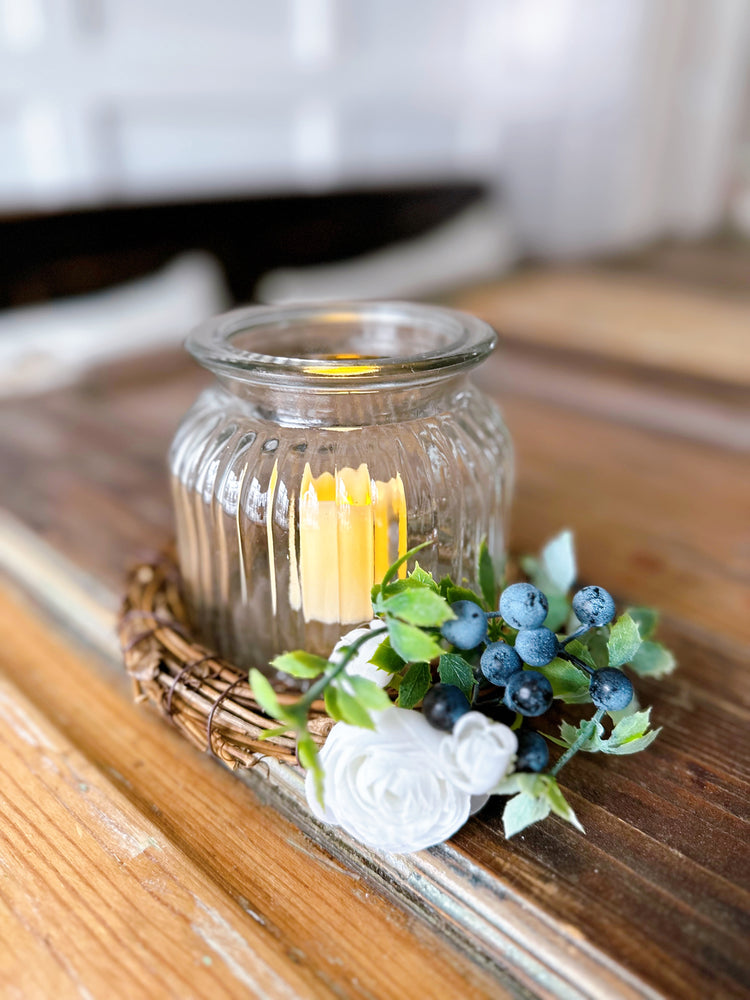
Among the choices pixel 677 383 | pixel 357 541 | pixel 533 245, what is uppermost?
pixel 357 541

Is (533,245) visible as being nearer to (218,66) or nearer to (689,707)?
(218,66)

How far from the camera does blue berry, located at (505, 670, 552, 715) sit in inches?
11.0

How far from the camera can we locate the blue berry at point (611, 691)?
29 centimetres

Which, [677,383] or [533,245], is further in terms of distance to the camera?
[533,245]

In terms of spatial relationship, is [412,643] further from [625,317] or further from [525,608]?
[625,317]

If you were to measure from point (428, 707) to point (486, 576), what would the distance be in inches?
3.5

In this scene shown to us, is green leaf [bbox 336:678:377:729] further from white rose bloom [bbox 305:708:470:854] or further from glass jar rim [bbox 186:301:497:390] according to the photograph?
glass jar rim [bbox 186:301:497:390]

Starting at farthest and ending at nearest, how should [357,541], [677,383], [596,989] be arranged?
[677,383] → [357,541] → [596,989]

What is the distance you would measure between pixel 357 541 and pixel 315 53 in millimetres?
1841

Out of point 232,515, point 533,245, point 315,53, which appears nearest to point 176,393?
point 232,515

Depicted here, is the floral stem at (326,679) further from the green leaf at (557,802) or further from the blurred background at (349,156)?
the blurred background at (349,156)

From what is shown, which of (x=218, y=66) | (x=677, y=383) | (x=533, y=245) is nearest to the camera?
(x=677, y=383)

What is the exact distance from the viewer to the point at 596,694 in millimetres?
297

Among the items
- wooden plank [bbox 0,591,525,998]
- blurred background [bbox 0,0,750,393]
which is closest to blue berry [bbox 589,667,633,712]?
wooden plank [bbox 0,591,525,998]
